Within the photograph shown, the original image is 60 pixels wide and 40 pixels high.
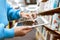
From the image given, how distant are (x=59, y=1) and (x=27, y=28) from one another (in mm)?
480

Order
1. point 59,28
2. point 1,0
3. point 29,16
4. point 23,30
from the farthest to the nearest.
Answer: point 29,16
point 1,0
point 59,28
point 23,30

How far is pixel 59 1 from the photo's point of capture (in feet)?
4.73

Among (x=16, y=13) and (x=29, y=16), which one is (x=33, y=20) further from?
(x=16, y=13)

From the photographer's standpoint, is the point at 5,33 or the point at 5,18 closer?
the point at 5,33

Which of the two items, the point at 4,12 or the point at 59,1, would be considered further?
the point at 4,12

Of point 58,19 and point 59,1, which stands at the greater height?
point 59,1

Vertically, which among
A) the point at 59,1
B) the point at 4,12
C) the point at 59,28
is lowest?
the point at 59,28

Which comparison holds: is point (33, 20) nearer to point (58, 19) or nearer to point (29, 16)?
point (29, 16)

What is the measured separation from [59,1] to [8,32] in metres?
0.59

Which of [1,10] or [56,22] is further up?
[1,10]

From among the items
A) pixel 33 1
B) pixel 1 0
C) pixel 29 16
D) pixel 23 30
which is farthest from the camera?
pixel 33 1

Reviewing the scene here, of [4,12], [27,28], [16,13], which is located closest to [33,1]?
[16,13]

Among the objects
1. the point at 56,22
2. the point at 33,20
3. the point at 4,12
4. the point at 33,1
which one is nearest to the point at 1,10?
the point at 4,12

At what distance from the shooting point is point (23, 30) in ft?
3.77
